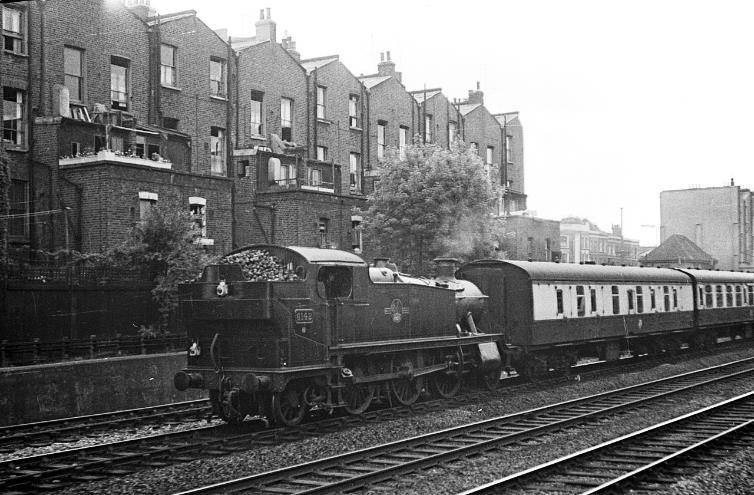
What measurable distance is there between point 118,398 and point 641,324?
15.5 metres

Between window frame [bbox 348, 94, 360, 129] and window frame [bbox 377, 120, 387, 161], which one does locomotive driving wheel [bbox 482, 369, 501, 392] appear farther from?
window frame [bbox 377, 120, 387, 161]

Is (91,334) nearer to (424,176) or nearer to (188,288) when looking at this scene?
(188,288)

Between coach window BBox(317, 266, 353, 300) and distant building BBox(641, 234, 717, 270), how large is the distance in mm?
63026

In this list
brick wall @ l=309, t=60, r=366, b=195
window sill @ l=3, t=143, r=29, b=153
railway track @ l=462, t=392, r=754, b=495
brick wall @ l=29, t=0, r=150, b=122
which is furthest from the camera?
brick wall @ l=309, t=60, r=366, b=195

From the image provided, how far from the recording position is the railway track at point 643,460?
10508 millimetres

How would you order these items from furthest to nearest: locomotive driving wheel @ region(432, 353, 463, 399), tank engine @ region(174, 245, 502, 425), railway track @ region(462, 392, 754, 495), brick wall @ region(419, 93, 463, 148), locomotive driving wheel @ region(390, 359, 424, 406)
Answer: brick wall @ region(419, 93, 463, 148)
locomotive driving wheel @ region(432, 353, 463, 399)
locomotive driving wheel @ region(390, 359, 424, 406)
tank engine @ region(174, 245, 502, 425)
railway track @ region(462, 392, 754, 495)

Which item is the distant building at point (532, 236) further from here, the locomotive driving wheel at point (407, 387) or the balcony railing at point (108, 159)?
the locomotive driving wheel at point (407, 387)

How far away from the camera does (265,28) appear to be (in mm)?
41562

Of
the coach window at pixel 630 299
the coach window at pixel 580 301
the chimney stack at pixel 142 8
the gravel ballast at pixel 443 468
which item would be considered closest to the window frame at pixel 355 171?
the chimney stack at pixel 142 8

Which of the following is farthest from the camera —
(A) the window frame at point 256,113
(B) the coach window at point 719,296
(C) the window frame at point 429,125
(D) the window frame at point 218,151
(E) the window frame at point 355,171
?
(C) the window frame at point 429,125

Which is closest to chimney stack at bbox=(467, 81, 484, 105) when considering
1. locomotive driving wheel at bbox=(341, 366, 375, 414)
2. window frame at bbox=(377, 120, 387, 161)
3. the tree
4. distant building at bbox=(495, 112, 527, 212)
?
distant building at bbox=(495, 112, 527, 212)

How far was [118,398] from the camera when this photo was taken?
1905cm

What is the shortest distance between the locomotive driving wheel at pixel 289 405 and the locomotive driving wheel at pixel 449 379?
13.8ft

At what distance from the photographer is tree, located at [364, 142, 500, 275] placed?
32.4 m
